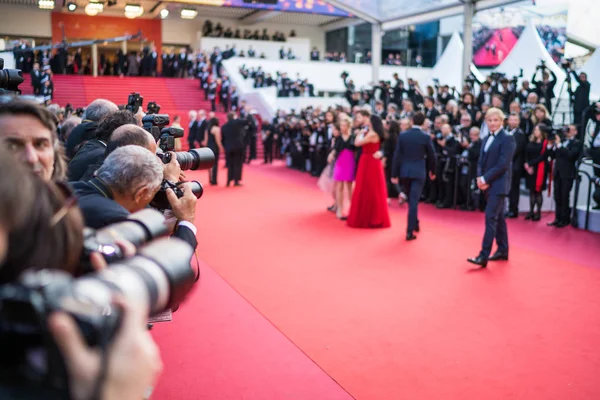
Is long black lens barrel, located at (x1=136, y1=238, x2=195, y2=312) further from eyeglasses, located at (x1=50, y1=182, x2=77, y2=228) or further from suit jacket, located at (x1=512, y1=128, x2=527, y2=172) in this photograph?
suit jacket, located at (x1=512, y1=128, x2=527, y2=172)

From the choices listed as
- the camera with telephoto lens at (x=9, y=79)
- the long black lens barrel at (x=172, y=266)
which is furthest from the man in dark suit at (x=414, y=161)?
the long black lens barrel at (x=172, y=266)

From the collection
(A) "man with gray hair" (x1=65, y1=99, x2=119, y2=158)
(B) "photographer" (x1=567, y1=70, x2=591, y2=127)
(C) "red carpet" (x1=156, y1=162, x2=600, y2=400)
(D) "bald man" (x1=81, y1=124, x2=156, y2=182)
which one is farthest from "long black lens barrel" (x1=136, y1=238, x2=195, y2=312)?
(B) "photographer" (x1=567, y1=70, x2=591, y2=127)

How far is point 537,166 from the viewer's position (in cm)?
822

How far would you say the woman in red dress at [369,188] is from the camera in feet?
24.3

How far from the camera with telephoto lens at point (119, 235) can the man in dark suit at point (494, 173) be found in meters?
4.63

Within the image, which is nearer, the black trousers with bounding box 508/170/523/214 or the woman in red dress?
the woman in red dress

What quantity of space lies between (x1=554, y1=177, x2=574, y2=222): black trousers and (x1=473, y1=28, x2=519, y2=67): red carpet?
64.1 ft

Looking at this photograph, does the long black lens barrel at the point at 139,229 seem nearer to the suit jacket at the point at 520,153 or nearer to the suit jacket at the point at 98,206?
the suit jacket at the point at 98,206

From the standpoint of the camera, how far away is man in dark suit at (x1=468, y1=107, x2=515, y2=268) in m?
5.47

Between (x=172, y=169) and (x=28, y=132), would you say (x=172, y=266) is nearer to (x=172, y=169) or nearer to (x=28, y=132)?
(x=28, y=132)

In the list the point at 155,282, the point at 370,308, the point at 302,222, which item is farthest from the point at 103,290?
the point at 302,222

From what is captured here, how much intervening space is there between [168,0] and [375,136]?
2039 centimetres

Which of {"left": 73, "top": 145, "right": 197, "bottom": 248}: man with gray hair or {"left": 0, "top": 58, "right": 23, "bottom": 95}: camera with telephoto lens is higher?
{"left": 0, "top": 58, "right": 23, "bottom": 95}: camera with telephoto lens

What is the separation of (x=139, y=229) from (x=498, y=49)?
2746 centimetres
